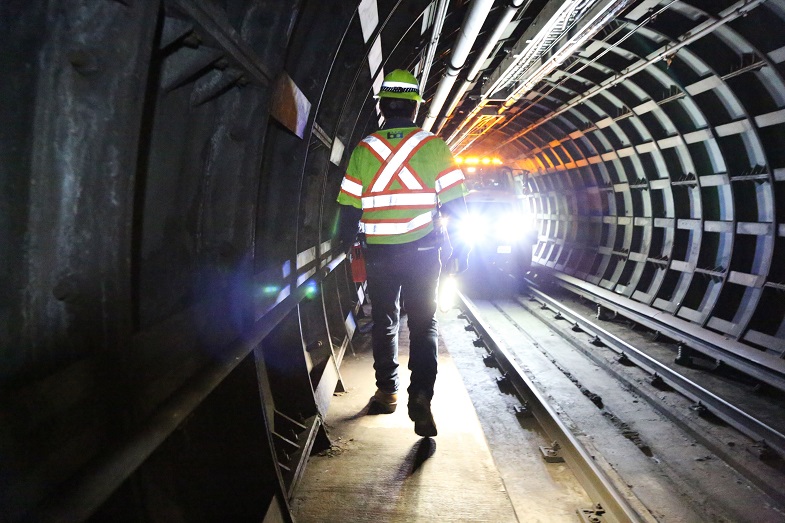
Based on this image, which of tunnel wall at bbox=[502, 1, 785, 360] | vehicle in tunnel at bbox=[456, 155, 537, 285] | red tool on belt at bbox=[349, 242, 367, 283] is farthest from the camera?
vehicle in tunnel at bbox=[456, 155, 537, 285]

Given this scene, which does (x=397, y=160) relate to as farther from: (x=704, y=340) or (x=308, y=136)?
(x=704, y=340)

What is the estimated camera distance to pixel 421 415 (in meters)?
3.03

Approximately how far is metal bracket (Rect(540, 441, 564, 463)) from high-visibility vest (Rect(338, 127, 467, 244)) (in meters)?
1.90


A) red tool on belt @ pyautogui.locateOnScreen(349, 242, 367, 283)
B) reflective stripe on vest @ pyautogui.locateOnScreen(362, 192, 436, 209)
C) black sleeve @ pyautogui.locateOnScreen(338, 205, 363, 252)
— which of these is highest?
reflective stripe on vest @ pyautogui.locateOnScreen(362, 192, 436, 209)

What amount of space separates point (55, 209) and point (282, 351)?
2047 mm

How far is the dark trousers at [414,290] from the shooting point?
3.07 meters

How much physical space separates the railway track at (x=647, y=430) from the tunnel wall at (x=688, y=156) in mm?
1196

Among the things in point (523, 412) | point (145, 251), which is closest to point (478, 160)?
point (523, 412)

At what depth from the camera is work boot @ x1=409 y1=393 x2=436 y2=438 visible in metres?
3.00

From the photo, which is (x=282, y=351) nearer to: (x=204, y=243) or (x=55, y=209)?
(x=204, y=243)

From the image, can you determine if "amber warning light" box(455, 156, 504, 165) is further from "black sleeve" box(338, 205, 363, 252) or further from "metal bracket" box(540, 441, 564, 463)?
"metal bracket" box(540, 441, 564, 463)

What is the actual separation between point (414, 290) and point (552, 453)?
1614 mm

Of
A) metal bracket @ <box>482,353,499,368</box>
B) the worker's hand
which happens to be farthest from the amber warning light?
the worker's hand

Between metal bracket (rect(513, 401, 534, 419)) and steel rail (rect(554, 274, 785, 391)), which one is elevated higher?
steel rail (rect(554, 274, 785, 391))
